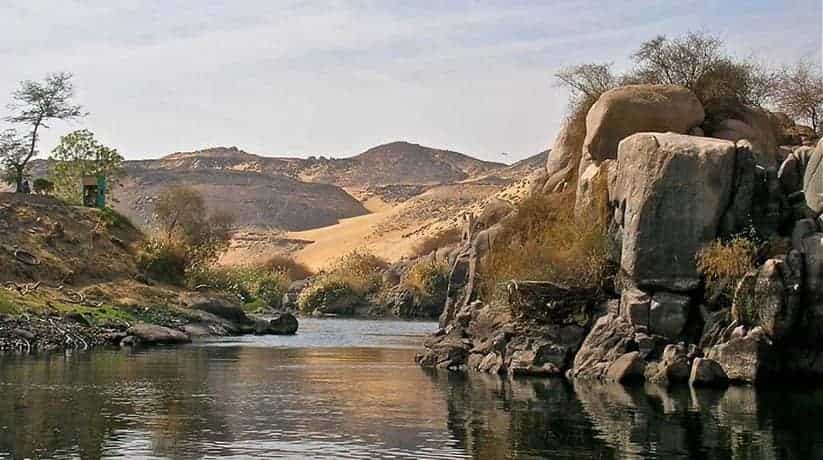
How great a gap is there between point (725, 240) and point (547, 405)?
12.4m

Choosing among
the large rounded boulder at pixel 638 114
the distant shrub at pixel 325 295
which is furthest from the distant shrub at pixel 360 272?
the large rounded boulder at pixel 638 114

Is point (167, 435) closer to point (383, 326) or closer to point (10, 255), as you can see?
point (10, 255)

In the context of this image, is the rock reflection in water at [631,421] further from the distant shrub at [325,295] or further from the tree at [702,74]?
the distant shrub at [325,295]

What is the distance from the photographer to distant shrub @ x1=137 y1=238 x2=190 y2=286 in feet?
254

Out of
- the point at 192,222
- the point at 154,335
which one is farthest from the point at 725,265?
the point at 192,222

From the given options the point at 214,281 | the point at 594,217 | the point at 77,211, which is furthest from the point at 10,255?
the point at 594,217

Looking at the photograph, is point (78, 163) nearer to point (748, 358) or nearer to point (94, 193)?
point (94, 193)

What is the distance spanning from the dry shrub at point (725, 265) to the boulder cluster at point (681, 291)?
0.75ft

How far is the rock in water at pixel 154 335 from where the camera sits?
61.0 metres

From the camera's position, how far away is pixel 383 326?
297 ft

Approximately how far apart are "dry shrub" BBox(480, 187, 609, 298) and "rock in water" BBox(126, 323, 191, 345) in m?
15.7

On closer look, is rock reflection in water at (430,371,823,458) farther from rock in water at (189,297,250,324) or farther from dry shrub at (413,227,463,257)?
dry shrub at (413,227,463,257)

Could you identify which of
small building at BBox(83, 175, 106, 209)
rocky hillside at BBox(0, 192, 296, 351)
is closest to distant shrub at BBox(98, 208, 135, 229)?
rocky hillside at BBox(0, 192, 296, 351)

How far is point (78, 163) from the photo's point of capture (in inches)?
3674
